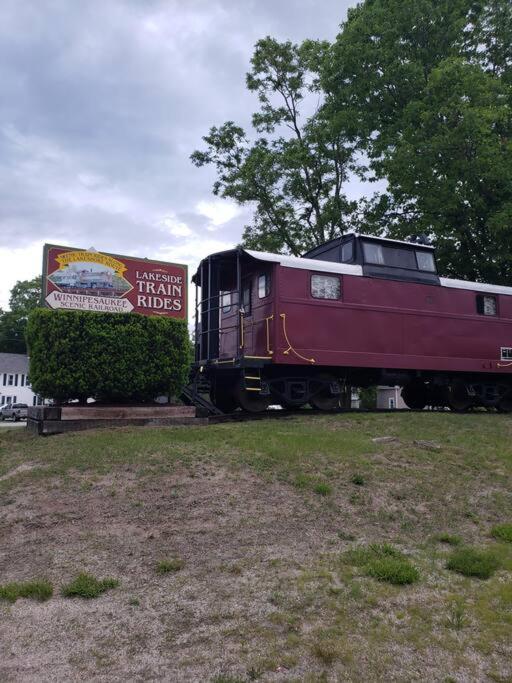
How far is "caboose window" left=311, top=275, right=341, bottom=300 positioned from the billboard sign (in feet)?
9.66

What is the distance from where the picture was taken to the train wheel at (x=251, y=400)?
11.7 meters

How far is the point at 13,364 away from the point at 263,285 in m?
56.6

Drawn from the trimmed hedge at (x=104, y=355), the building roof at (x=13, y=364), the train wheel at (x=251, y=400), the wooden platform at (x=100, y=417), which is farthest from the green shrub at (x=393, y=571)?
the building roof at (x=13, y=364)

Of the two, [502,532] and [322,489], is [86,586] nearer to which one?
[322,489]

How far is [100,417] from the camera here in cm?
952

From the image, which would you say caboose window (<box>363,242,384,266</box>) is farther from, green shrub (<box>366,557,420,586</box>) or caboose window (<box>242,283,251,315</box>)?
green shrub (<box>366,557,420,586</box>)

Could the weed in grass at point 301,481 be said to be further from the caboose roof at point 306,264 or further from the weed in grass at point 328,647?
the caboose roof at point 306,264

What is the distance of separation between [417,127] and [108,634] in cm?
1805

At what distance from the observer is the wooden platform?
9242 mm

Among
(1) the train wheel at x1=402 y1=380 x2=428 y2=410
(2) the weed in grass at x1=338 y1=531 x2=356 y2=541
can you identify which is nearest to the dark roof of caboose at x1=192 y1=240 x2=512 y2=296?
(1) the train wheel at x1=402 y1=380 x2=428 y2=410

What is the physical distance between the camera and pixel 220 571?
4.54 metres

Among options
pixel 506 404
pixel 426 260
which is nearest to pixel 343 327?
pixel 426 260

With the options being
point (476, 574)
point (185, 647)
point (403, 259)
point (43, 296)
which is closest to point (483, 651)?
point (476, 574)

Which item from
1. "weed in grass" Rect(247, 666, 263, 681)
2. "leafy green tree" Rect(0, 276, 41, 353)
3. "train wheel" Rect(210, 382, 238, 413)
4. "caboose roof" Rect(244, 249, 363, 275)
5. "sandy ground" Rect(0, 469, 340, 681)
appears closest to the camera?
"weed in grass" Rect(247, 666, 263, 681)
